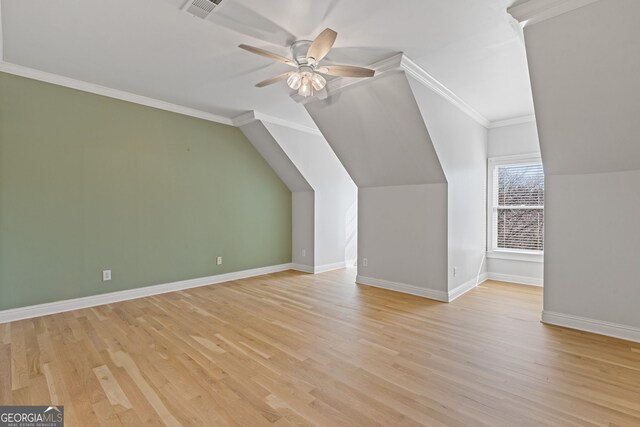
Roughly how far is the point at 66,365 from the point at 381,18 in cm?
359

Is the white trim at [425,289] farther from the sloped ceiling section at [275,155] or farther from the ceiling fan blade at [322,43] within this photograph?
the ceiling fan blade at [322,43]

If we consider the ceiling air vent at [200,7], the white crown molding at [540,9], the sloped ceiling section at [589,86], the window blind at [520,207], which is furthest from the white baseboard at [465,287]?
the ceiling air vent at [200,7]

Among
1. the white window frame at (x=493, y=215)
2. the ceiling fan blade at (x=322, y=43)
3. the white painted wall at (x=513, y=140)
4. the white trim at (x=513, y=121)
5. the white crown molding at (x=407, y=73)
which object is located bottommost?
the white window frame at (x=493, y=215)

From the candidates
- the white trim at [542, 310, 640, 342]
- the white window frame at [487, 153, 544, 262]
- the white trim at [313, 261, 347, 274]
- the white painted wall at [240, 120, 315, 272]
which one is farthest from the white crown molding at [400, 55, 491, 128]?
the white trim at [313, 261, 347, 274]

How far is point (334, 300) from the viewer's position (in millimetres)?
3973

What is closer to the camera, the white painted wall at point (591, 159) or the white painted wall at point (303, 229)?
the white painted wall at point (591, 159)

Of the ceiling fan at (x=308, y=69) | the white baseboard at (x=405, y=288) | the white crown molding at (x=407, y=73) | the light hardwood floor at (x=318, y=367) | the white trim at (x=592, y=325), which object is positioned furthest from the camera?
the white baseboard at (x=405, y=288)

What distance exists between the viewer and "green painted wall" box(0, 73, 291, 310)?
3227 mm

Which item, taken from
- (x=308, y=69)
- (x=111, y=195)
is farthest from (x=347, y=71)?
(x=111, y=195)

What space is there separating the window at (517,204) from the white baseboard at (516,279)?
41cm

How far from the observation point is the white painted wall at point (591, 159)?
7.05 feet

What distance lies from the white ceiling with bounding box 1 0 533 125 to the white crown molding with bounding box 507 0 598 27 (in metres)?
0.11

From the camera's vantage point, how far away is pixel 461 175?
14.0 feet

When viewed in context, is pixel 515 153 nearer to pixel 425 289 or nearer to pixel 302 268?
pixel 425 289
